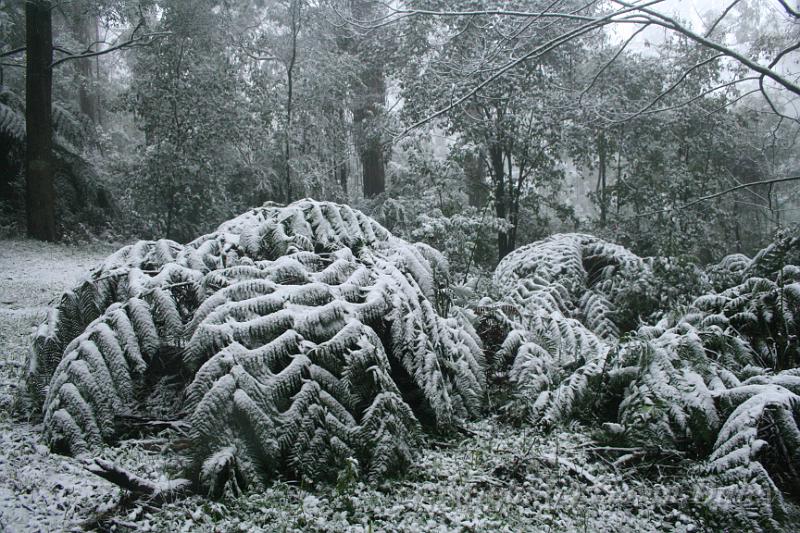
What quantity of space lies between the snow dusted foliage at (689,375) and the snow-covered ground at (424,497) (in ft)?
0.62

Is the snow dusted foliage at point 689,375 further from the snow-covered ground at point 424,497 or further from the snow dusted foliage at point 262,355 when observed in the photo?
the snow dusted foliage at point 262,355

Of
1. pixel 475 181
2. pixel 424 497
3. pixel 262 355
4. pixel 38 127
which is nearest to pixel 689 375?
pixel 424 497

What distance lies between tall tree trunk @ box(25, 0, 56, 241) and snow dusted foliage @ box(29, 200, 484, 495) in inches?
335

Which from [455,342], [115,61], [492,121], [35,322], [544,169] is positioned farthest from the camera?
[115,61]

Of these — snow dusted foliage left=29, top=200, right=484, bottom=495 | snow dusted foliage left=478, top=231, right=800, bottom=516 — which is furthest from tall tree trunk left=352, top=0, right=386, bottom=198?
snow dusted foliage left=29, top=200, right=484, bottom=495

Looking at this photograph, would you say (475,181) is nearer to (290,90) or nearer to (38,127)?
(290,90)

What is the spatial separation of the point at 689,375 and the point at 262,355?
206cm

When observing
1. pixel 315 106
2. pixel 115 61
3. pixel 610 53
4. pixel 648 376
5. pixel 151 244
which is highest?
pixel 115 61

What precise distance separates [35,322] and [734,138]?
15445mm

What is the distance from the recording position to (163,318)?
2.49m

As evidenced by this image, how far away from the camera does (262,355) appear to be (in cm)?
211

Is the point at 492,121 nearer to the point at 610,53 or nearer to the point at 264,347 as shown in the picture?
the point at 610,53

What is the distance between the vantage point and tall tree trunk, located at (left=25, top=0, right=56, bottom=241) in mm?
9906

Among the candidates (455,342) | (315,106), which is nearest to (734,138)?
(315,106)
